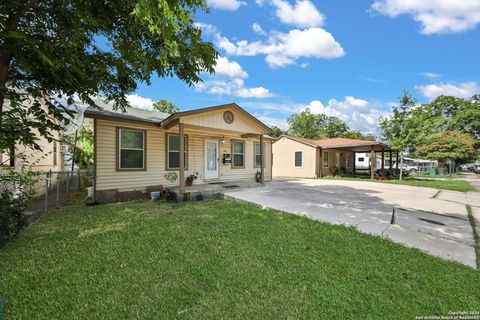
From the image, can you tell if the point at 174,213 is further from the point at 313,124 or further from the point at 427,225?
the point at 313,124

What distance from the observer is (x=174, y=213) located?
237 inches

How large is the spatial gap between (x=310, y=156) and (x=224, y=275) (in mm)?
17506

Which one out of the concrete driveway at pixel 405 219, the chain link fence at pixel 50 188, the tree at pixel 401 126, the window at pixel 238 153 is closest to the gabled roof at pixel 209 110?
the window at pixel 238 153

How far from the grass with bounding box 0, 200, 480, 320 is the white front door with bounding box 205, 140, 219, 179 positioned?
577cm

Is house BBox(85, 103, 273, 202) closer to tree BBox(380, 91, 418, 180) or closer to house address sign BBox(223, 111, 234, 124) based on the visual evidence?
house address sign BBox(223, 111, 234, 124)

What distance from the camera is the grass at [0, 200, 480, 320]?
2277 mm

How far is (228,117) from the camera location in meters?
9.43

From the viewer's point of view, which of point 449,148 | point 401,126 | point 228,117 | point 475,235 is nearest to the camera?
point 475,235

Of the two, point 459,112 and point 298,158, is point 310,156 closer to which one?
point 298,158

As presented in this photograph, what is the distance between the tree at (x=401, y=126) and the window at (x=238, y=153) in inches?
486

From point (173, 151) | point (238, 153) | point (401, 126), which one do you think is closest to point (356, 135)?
point (401, 126)

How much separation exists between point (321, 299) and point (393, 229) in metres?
3.21

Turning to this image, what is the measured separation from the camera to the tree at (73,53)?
302 centimetres

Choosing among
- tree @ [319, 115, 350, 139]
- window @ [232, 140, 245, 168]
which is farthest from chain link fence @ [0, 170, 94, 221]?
tree @ [319, 115, 350, 139]
